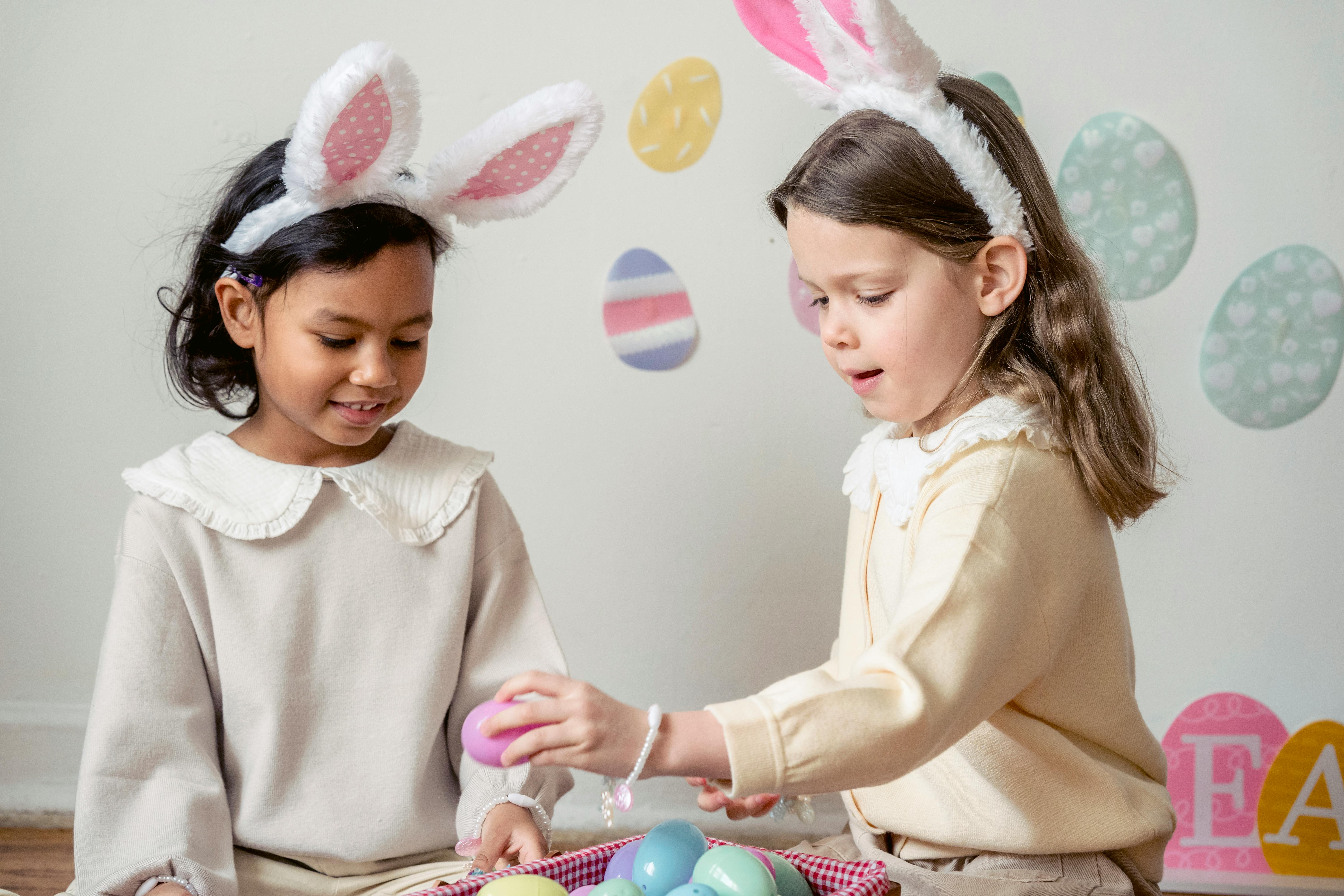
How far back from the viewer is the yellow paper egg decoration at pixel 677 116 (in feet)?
4.53

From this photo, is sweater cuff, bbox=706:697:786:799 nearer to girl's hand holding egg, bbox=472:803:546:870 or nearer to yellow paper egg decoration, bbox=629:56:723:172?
girl's hand holding egg, bbox=472:803:546:870

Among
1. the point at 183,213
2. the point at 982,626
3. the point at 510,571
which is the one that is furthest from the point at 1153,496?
the point at 183,213

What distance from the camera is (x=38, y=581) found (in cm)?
149

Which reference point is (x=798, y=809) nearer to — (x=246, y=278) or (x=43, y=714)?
(x=246, y=278)

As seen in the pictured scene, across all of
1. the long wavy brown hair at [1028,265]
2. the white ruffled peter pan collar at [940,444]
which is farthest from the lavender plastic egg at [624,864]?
the long wavy brown hair at [1028,265]

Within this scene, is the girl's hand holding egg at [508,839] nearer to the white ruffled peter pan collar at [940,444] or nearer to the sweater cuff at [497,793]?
the sweater cuff at [497,793]

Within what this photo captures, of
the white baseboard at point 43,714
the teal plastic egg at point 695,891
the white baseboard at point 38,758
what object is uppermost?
the teal plastic egg at point 695,891

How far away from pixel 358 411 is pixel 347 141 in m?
0.23

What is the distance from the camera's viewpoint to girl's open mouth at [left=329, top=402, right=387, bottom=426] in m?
0.95

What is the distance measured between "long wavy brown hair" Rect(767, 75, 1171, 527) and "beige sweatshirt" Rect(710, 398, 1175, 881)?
0.03 meters

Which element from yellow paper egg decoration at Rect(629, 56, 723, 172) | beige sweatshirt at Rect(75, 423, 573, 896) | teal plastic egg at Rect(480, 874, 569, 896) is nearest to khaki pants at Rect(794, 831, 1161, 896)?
teal plastic egg at Rect(480, 874, 569, 896)

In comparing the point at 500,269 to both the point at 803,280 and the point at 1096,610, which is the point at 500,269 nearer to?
the point at 803,280

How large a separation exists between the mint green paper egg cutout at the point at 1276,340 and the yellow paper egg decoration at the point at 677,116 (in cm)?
68

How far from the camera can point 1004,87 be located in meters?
1.34
